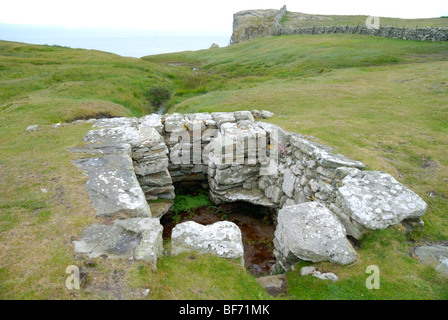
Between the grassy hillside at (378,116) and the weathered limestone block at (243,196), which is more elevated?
the grassy hillside at (378,116)

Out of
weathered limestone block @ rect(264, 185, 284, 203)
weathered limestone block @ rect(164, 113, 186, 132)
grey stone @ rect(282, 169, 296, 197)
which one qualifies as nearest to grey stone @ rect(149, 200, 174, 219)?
weathered limestone block @ rect(164, 113, 186, 132)

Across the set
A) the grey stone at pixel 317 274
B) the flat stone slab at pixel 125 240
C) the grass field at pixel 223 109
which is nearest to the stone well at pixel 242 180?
the flat stone slab at pixel 125 240

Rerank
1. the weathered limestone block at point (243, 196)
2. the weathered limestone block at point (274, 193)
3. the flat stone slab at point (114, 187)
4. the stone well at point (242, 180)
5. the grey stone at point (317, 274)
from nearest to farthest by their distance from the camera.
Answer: the grey stone at point (317, 274)
the stone well at point (242, 180)
the flat stone slab at point (114, 187)
the weathered limestone block at point (274, 193)
the weathered limestone block at point (243, 196)

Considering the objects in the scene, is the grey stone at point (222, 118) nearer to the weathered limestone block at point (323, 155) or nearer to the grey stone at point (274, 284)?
the weathered limestone block at point (323, 155)

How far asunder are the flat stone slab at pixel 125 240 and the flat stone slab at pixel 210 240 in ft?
1.80

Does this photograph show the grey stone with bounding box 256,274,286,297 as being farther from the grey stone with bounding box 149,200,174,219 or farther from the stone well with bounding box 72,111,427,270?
the grey stone with bounding box 149,200,174,219

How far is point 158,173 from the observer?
1138cm

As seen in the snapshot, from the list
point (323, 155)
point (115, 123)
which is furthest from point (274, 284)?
point (115, 123)

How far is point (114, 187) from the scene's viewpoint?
7.56 meters

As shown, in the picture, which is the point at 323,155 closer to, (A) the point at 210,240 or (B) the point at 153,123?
(A) the point at 210,240

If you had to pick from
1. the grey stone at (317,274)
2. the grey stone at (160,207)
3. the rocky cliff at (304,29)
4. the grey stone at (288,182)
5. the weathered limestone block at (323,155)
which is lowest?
the grey stone at (160,207)

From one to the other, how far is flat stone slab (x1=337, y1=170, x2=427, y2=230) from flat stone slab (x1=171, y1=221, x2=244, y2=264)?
314 centimetres

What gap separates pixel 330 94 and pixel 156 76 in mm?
21161

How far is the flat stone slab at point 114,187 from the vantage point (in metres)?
6.82
